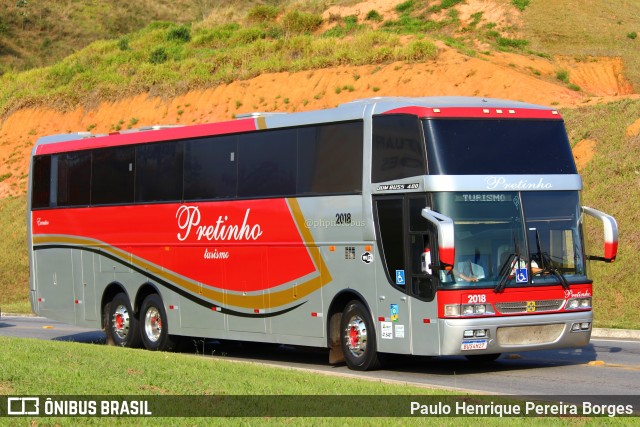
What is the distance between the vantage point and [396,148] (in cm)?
1580

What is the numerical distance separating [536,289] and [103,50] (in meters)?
57.4

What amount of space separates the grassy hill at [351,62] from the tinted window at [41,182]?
15.7m

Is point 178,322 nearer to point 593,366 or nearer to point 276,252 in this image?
Result: point 276,252

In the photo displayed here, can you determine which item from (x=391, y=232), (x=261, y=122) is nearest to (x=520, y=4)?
(x=261, y=122)

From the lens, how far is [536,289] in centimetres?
1527

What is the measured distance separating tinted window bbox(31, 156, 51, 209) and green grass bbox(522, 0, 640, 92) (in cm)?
3195

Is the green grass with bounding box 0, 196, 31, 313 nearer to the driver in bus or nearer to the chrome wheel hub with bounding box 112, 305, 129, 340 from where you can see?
the chrome wheel hub with bounding box 112, 305, 129, 340

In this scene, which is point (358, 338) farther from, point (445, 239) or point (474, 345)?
point (445, 239)

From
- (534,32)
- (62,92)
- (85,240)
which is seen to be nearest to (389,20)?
(534,32)

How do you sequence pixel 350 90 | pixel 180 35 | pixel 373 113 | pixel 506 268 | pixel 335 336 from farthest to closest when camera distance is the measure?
pixel 180 35 < pixel 350 90 < pixel 335 336 < pixel 373 113 < pixel 506 268

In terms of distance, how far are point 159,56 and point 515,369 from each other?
4900 centimetres

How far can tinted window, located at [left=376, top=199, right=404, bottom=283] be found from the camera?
1562 centimetres

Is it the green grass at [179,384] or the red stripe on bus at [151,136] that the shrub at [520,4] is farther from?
the green grass at [179,384]

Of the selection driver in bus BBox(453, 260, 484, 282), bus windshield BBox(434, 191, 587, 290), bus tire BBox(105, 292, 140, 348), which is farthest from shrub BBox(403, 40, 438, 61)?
driver in bus BBox(453, 260, 484, 282)
